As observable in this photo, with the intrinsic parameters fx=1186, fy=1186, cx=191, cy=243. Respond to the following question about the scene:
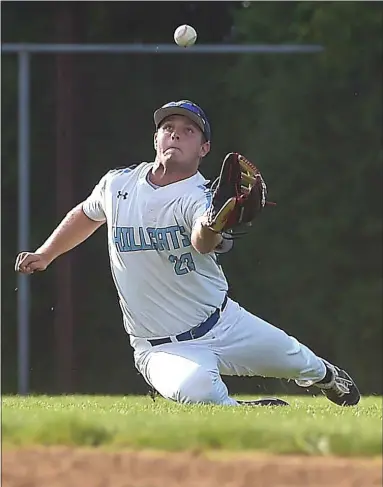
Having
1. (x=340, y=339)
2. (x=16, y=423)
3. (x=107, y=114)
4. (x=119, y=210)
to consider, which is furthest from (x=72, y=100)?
(x=16, y=423)

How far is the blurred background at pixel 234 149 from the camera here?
42.2 feet

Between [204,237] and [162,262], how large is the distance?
0.48 meters

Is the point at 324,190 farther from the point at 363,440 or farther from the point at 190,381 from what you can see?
the point at 363,440

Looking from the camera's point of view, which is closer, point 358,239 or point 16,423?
point 16,423

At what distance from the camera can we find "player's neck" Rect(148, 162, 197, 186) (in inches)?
212

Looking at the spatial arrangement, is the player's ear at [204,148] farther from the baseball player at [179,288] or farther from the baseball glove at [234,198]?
the baseball glove at [234,198]

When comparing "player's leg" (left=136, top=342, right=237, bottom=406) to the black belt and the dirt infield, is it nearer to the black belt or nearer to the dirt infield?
the black belt

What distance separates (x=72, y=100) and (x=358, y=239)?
3585mm

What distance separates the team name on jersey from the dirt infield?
2083 millimetres

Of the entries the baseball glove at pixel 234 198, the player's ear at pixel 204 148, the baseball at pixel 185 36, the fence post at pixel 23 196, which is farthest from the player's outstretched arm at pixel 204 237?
the fence post at pixel 23 196

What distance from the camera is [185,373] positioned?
16.8 feet

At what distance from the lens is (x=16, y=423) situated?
352cm

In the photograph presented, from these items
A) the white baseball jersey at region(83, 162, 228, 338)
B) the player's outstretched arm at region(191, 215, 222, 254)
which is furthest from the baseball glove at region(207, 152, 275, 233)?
the white baseball jersey at region(83, 162, 228, 338)

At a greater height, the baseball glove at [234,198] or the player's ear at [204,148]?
the player's ear at [204,148]
